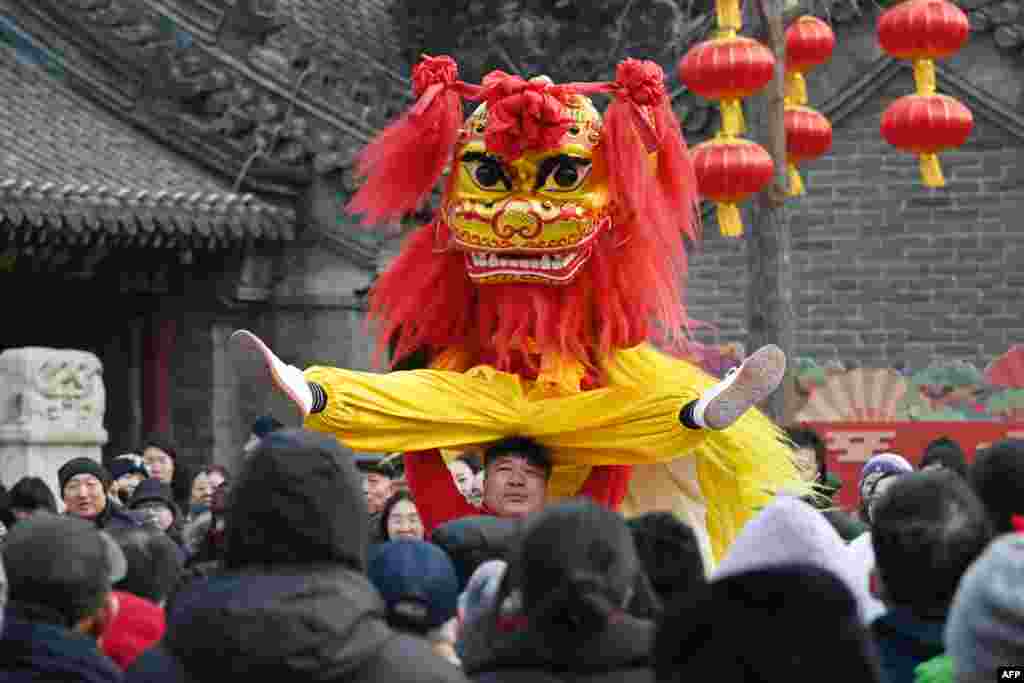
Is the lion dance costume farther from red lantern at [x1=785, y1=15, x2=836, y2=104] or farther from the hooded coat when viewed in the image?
red lantern at [x1=785, y1=15, x2=836, y2=104]

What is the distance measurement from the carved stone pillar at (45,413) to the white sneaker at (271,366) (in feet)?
14.1

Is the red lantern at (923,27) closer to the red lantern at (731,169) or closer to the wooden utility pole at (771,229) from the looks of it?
the wooden utility pole at (771,229)

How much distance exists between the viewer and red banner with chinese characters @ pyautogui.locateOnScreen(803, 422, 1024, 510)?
36.4 feet

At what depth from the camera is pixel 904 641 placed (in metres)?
3.97

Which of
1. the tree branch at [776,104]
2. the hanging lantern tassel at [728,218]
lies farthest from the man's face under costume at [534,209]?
the tree branch at [776,104]

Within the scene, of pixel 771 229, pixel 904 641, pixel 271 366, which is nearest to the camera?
pixel 904 641

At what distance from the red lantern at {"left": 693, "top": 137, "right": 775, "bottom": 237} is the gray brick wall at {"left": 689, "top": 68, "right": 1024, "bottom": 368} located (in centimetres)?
387

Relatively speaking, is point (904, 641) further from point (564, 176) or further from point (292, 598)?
point (564, 176)

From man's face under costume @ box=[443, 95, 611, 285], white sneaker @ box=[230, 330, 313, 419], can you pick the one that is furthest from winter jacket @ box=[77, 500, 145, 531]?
man's face under costume @ box=[443, 95, 611, 285]

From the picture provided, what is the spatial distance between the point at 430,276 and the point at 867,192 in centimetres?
754

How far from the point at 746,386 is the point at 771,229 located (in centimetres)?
462

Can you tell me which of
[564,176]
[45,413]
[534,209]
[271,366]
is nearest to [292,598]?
[271,366]

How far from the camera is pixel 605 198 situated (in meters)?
6.60

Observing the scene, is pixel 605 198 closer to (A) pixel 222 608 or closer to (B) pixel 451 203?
(B) pixel 451 203
